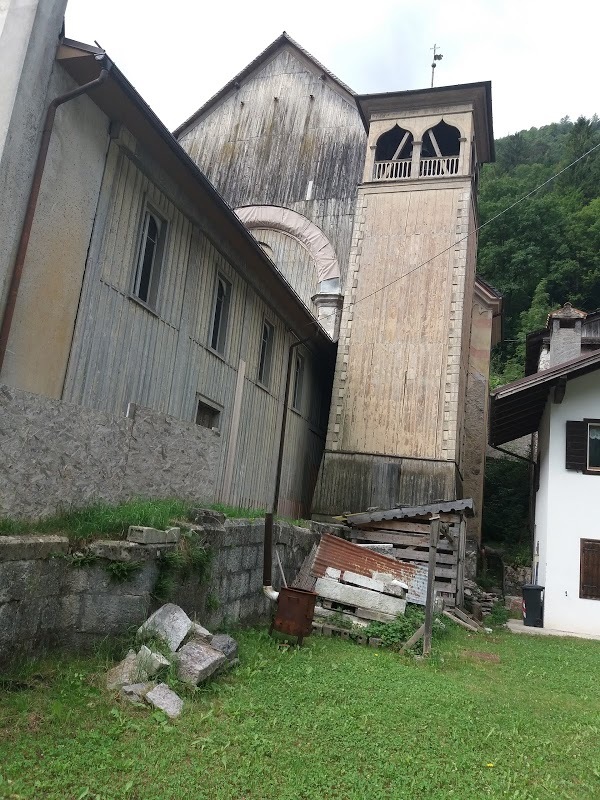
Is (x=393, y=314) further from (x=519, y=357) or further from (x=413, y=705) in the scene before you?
(x=519, y=357)

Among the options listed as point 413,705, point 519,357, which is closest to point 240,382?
point 413,705

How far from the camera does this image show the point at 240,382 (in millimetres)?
12453

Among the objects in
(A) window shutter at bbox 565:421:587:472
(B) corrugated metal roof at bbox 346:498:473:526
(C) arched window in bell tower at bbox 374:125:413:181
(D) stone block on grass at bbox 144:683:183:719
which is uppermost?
(C) arched window in bell tower at bbox 374:125:413:181

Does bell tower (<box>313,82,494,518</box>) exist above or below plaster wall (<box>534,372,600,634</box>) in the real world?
above

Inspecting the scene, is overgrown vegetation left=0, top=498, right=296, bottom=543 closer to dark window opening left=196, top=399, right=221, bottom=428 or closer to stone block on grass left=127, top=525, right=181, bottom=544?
stone block on grass left=127, top=525, right=181, bottom=544

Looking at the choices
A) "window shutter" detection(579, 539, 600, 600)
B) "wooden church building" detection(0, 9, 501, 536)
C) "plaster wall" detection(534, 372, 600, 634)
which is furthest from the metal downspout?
"window shutter" detection(579, 539, 600, 600)

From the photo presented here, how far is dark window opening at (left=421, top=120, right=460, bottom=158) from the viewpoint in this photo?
709 inches

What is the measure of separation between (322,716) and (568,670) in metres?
5.27

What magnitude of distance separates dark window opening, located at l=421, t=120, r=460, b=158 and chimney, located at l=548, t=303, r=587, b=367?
7.12m

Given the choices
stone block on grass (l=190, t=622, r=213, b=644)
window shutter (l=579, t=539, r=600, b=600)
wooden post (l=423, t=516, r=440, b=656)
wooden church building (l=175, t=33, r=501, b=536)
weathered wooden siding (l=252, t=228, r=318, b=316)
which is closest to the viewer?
stone block on grass (l=190, t=622, r=213, b=644)

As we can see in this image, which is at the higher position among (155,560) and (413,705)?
(155,560)

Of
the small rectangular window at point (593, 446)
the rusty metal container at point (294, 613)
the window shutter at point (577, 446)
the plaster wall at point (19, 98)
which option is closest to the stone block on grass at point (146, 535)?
the rusty metal container at point (294, 613)

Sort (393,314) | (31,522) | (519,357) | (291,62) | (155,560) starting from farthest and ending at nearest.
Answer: (519,357) < (291,62) < (393,314) < (155,560) < (31,522)

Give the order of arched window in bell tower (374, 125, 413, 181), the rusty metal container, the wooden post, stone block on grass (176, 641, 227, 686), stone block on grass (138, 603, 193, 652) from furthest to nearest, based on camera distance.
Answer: arched window in bell tower (374, 125, 413, 181)
the wooden post
the rusty metal container
stone block on grass (138, 603, 193, 652)
stone block on grass (176, 641, 227, 686)
